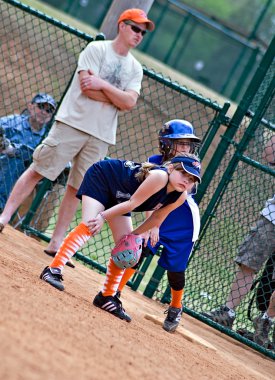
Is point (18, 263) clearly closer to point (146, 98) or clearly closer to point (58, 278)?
point (58, 278)

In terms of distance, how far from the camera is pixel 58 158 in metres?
7.71

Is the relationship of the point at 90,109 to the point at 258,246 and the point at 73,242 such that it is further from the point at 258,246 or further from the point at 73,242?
the point at 73,242

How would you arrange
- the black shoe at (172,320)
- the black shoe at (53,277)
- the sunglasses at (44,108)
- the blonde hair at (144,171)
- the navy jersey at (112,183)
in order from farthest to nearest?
the sunglasses at (44,108) → the black shoe at (172,320) → the navy jersey at (112,183) → the blonde hair at (144,171) → the black shoe at (53,277)

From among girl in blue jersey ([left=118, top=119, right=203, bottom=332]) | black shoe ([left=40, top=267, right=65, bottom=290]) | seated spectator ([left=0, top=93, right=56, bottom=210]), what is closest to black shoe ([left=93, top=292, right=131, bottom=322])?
black shoe ([left=40, top=267, right=65, bottom=290])

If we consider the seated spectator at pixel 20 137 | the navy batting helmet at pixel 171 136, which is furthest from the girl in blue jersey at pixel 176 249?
the seated spectator at pixel 20 137

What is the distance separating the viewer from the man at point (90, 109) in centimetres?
751

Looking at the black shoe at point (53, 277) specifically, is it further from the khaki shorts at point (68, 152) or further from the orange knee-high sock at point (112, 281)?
the khaki shorts at point (68, 152)

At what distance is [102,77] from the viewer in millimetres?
7555

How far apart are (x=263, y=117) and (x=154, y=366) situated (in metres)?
4.08

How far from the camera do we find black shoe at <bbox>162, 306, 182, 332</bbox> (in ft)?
22.0

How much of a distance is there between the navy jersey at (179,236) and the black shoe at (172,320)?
11.5 inches

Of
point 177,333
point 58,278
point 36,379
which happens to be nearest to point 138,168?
point 58,278

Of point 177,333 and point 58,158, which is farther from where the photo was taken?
point 58,158

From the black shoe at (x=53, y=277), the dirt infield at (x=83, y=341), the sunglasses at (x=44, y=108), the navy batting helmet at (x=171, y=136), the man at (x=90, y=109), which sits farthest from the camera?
the sunglasses at (x=44, y=108)
